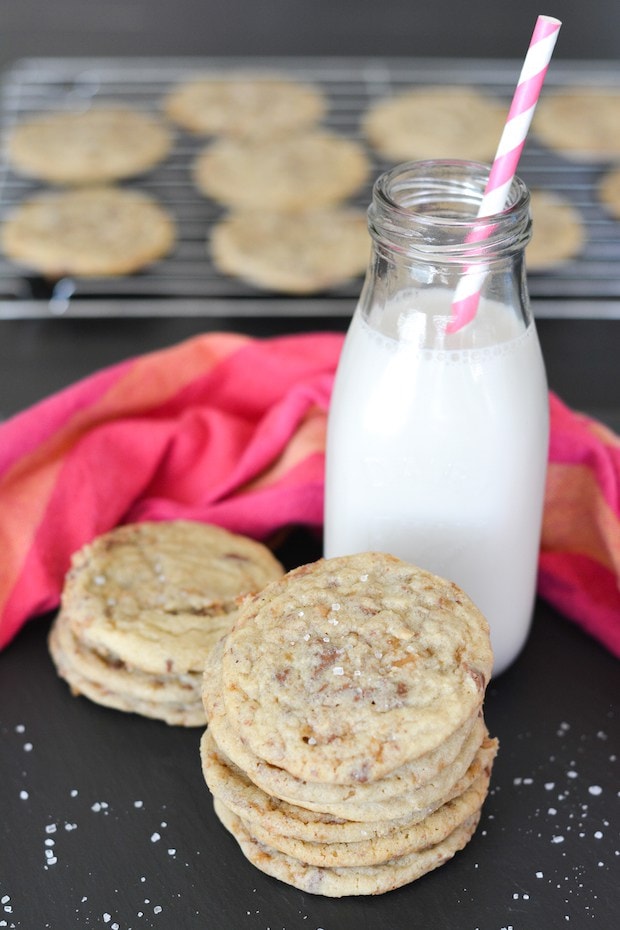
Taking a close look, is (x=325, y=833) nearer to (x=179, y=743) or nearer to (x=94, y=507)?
(x=179, y=743)

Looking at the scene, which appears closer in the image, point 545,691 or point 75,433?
point 545,691

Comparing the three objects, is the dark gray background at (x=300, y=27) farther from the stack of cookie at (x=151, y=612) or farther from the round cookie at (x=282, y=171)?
the stack of cookie at (x=151, y=612)

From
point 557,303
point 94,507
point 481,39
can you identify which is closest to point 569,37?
point 481,39

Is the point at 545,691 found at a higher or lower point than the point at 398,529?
lower

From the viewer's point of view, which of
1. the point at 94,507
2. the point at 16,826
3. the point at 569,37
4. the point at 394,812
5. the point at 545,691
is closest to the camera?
the point at 394,812

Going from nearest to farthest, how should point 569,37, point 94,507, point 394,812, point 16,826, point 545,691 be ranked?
point 394,812
point 16,826
point 545,691
point 94,507
point 569,37

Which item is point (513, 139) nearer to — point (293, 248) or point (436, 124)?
point (293, 248)

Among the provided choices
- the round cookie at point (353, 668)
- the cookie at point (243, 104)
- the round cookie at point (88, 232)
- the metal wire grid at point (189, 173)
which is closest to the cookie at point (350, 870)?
the round cookie at point (353, 668)
